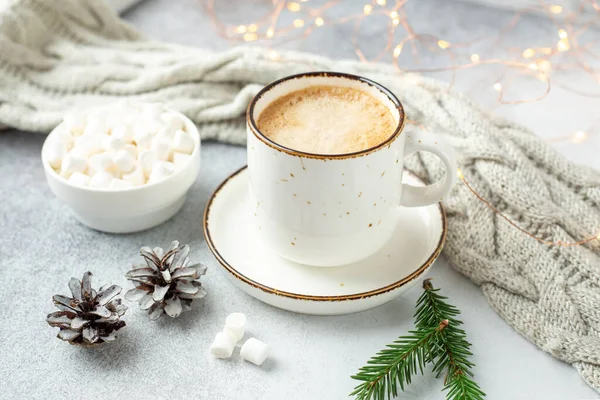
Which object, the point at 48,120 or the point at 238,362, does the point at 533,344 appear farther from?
the point at 48,120

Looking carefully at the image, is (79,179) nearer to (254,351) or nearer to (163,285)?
(163,285)

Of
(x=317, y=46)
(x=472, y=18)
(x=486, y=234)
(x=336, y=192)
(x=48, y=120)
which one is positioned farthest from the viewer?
(x=472, y=18)

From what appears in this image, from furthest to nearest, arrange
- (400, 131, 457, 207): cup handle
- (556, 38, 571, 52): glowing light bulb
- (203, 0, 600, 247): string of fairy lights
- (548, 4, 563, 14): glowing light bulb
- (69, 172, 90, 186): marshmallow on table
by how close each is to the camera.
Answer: (548, 4, 563, 14): glowing light bulb → (203, 0, 600, 247): string of fairy lights → (556, 38, 571, 52): glowing light bulb → (69, 172, 90, 186): marshmallow on table → (400, 131, 457, 207): cup handle

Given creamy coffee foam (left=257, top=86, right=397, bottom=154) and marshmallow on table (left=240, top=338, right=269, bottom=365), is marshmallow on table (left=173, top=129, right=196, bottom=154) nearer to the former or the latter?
creamy coffee foam (left=257, top=86, right=397, bottom=154)

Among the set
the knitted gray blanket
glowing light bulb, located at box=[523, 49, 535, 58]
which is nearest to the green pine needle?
the knitted gray blanket

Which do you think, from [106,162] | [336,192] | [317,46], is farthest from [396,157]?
[317,46]

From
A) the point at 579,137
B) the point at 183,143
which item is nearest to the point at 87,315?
the point at 183,143

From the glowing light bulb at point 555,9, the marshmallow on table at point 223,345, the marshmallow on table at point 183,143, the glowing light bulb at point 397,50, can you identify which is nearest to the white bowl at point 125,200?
the marshmallow on table at point 183,143
